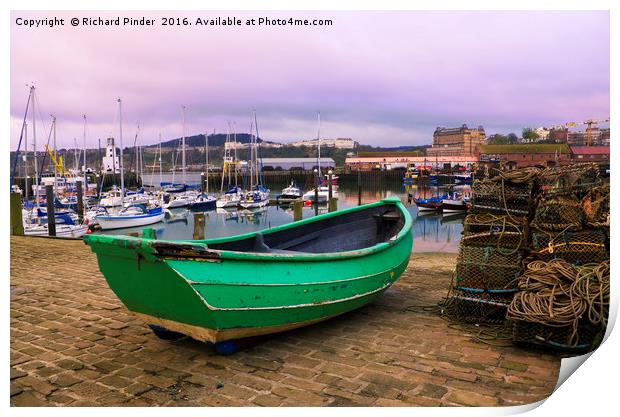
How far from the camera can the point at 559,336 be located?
3.97 metres

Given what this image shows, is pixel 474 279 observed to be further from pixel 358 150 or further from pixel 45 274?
pixel 358 150

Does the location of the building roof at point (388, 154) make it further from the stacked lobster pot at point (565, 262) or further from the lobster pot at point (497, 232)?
the stacked lobster pot at point (565, 262)

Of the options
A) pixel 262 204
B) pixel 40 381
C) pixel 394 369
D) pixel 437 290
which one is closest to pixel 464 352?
pixel 394 369

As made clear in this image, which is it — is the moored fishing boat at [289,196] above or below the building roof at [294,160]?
below

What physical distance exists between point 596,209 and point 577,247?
18.8 inches

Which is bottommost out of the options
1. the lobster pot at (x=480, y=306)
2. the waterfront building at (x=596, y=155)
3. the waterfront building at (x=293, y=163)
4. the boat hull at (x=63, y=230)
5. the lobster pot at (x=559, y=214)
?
the boat hull at (x=63, y=230)

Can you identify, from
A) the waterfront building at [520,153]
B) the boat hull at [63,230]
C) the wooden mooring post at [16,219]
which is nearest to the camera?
the wooden mooring post at [16,219]

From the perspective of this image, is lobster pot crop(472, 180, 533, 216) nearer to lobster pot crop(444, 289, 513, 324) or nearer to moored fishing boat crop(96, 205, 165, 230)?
lobster pot crop(444, 289, 513, 324)

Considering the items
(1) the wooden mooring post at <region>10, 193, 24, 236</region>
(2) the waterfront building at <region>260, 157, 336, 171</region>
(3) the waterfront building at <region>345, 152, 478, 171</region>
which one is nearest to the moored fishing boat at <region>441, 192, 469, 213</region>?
(1) the wooden mooring post at <region>10, 193, 24, 236</region>

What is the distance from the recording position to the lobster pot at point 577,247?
453 centimetres

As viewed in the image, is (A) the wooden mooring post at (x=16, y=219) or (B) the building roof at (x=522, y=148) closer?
(A) the wooden mooring post at (x=16, y=219)

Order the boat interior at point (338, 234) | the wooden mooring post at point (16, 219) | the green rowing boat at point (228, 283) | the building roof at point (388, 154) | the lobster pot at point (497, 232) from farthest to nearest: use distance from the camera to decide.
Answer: the building roof at point (388, 154) < the wooden mooring post at point (16, 219) < the boat interior at point (338, 234) < the lobster pot at point (497, 232) < the green rowing boat at point (228, 283)

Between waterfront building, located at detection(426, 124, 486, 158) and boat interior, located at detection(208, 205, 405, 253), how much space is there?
68873mm

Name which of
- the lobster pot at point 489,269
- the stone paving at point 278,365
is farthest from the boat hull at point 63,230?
the lobster pot at point 489,269
